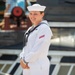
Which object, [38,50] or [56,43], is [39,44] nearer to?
[38,50]

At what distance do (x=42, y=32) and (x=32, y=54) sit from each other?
0.18 m

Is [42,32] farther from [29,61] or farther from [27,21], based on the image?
[27,21]

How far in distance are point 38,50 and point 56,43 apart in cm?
274

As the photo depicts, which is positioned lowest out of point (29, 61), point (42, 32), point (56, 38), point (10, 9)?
point (56, 38)

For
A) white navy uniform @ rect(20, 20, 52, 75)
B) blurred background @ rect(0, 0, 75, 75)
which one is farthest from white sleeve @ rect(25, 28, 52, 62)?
blurred background @ rect(0, 0, 75, 75)

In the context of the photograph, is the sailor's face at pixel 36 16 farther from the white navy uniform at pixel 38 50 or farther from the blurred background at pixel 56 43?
the blurred background at pixel 56 43

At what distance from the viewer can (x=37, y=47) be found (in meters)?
2.21

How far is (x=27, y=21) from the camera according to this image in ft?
→ 16.8

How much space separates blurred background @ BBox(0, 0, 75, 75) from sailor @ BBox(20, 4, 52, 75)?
262 cm

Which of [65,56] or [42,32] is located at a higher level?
[42,32]

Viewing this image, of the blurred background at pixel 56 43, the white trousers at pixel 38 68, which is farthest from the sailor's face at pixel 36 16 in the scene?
the blurred background at pixel 56 43

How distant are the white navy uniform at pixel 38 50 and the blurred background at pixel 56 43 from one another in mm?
2631

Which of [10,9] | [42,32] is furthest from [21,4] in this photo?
[42,32]

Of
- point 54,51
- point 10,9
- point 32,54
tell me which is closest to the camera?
point 32,54
